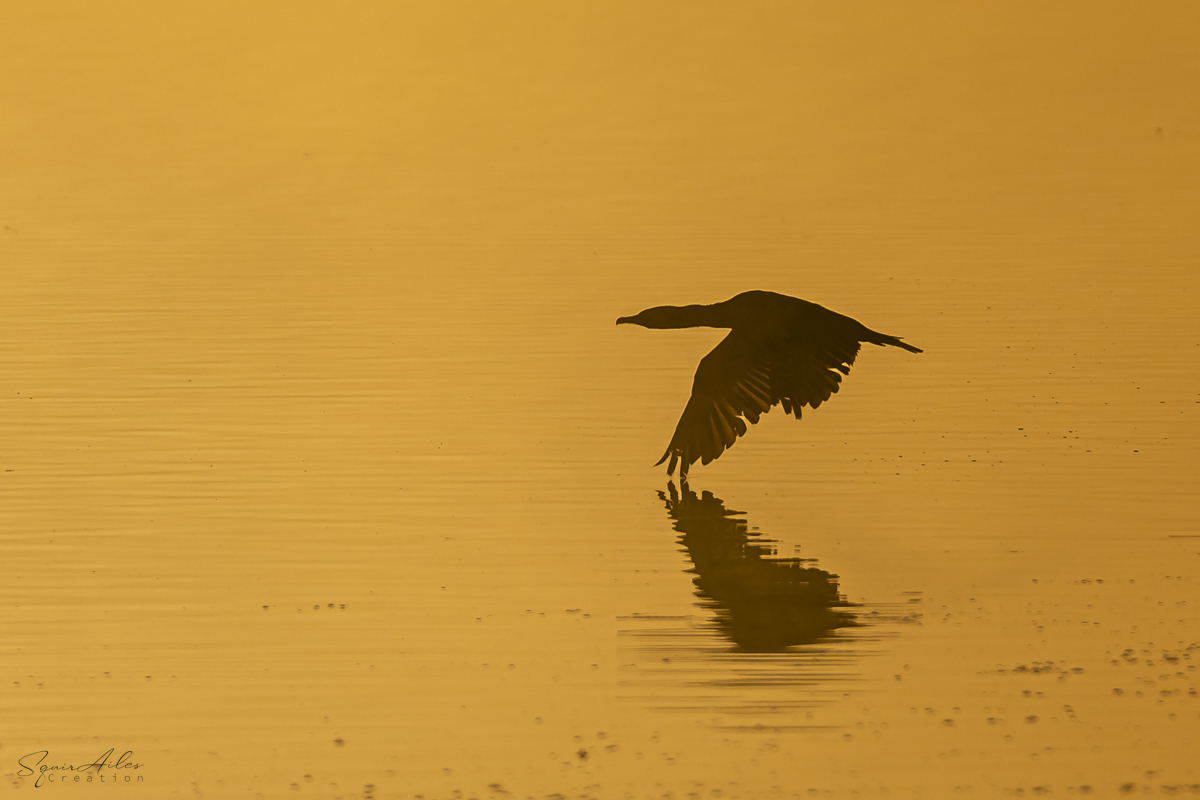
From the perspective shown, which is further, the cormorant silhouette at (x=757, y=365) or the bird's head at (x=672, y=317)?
the bird's head at (x=672, y=317)

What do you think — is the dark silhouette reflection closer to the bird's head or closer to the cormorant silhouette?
the cormorant silhouette

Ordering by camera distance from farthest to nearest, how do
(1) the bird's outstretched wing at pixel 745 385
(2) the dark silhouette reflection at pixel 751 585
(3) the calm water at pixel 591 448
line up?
(1) the bird's outstretched wing at pixel 745 385
(2) the dark silhouette reflection at pixel 751 585
(3) the calm water at pixel 591 448

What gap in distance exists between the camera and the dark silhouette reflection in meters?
6.01

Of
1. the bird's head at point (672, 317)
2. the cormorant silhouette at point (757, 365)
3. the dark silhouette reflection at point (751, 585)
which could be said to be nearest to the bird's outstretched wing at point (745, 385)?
the cormorant silhouette at point (757, 365)

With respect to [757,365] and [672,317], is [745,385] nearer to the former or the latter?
[757,365]

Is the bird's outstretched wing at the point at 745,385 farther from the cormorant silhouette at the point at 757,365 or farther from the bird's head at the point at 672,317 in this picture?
the bird's head at the point at 672,317

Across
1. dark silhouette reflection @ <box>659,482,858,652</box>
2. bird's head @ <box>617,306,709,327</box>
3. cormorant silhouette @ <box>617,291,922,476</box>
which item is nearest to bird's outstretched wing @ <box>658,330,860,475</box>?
cormorant silhouette @ <box>617,291,922,476</box>

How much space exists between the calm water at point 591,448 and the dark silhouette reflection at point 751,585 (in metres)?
0.02

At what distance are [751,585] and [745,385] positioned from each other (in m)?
A: 1.32

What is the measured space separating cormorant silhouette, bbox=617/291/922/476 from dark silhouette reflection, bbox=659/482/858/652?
306 millimetres

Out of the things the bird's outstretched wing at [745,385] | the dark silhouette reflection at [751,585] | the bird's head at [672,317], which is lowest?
the dark silhouette reflection at [751,585]

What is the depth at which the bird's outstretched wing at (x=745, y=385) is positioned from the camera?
24.7 ft

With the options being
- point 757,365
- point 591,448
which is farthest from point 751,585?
point 591,448

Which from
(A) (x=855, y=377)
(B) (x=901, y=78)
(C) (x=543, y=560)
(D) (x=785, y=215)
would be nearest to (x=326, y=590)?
(C) (x=543, y=560)
